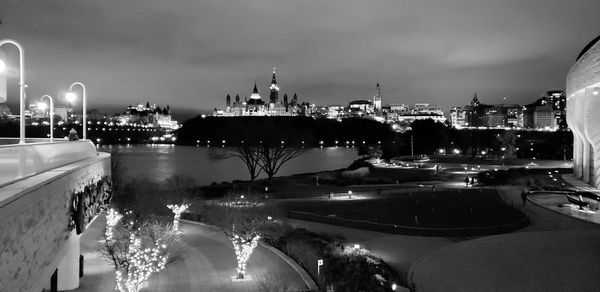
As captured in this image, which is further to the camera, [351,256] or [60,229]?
[351,256]

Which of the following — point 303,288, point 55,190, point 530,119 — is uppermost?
point 530,119

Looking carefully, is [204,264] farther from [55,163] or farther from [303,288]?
[55,163]

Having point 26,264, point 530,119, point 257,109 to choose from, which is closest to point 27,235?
point 26,264

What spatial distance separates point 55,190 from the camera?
6.22 m

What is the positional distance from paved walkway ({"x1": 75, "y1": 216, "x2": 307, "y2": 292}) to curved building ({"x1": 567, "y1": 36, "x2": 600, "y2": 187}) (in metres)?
22.2

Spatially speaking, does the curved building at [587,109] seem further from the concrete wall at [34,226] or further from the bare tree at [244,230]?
the concrete wall at [34,226]

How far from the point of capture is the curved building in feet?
88.7

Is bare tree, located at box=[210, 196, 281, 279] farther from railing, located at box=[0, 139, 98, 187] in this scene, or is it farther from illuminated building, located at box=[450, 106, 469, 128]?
illuminated building, located at box=[450, 106, 469, 128]

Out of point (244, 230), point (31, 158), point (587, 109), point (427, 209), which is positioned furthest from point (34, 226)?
point (587, 109)

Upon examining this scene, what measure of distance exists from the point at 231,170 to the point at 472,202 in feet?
112

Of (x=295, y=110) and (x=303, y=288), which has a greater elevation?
(x=295, y=110)

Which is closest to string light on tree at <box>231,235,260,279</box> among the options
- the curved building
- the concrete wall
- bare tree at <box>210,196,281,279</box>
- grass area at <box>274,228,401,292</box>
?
bare tree at <box>210,196,281,279</box>

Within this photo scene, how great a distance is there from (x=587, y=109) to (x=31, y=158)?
30.3 metres

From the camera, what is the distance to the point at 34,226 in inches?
205
